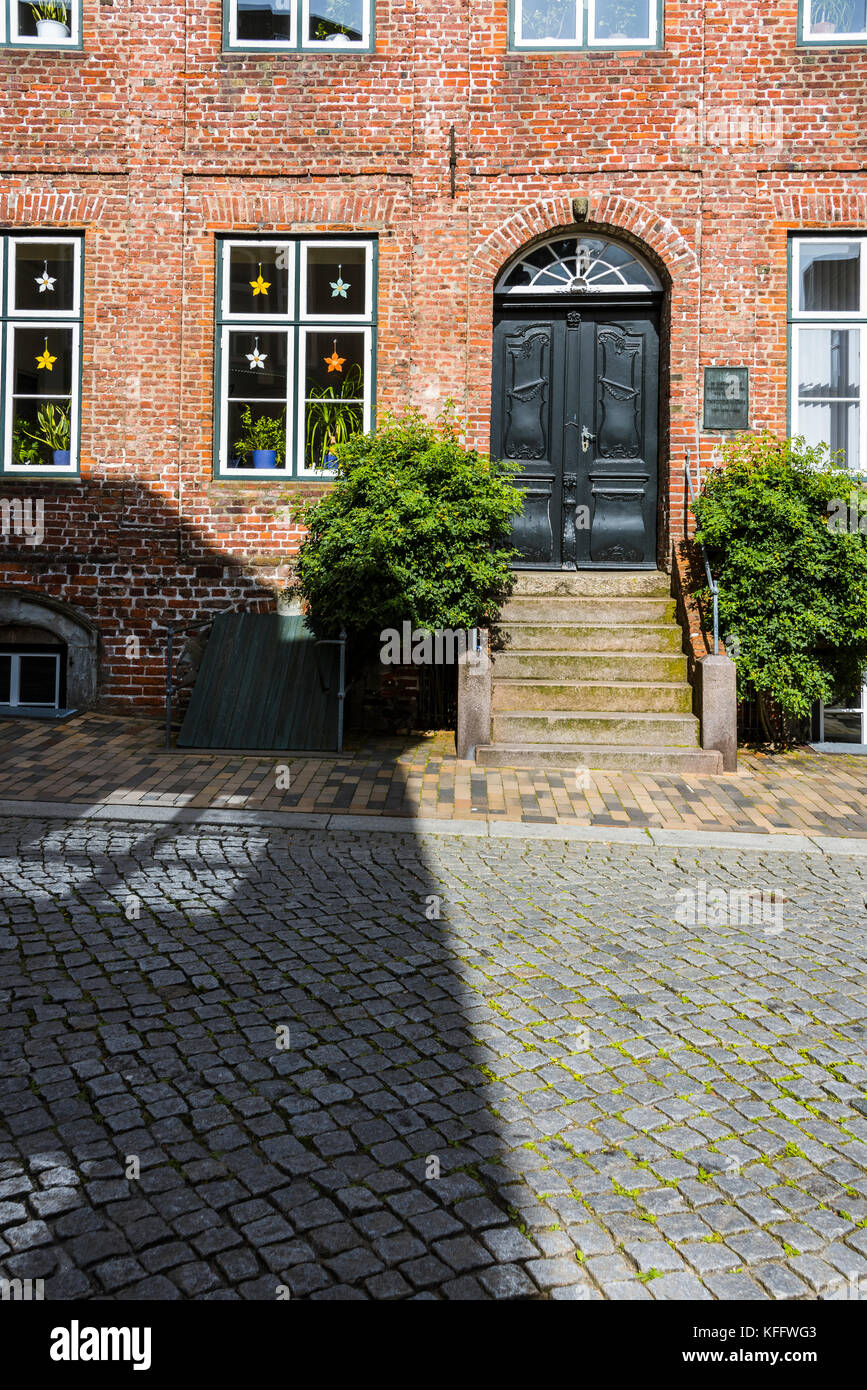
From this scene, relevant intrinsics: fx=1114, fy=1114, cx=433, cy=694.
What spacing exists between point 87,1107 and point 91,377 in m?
8.74

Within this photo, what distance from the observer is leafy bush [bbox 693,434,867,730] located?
8688 millimetres

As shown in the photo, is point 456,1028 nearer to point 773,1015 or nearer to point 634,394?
point 773,1015

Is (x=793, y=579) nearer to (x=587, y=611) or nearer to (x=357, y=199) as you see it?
(x=587, y=611)

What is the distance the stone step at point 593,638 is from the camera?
950cm

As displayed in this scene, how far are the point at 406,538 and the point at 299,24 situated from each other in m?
A: 5.67

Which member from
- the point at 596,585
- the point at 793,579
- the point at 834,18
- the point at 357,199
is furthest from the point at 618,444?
the point at 834,18

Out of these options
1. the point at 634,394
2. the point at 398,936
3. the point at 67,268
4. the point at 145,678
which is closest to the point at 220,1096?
the point at 398,936

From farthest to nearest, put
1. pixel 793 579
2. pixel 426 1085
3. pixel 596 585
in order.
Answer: pixel 596 585 < pixel 793 579 < pixel 426 1085

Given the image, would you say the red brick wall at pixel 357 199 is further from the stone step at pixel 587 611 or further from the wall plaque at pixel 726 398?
the stone step at pixel 587 611

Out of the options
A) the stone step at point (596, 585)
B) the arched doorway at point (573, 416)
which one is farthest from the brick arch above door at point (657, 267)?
the stone step at point (596, 585)

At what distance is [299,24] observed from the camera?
10.6 meters

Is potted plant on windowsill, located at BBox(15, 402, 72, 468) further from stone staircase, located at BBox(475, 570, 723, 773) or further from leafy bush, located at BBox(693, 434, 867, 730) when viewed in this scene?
leafy bush, located at BBox(693, 434, 867, 730)

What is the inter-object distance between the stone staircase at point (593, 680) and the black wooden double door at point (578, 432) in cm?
37

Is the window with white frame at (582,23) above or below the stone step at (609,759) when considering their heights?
above
